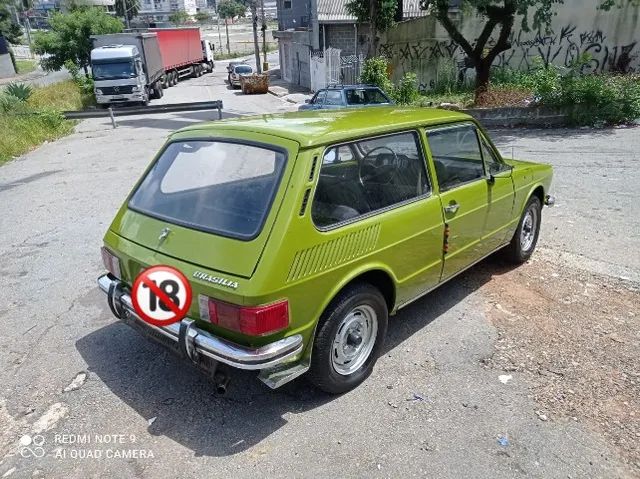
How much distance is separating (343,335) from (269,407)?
681mm

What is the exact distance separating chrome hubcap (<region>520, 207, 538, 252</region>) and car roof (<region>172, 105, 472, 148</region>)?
5.47 ft

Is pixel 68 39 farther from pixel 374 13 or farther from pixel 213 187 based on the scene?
pixel 213 187

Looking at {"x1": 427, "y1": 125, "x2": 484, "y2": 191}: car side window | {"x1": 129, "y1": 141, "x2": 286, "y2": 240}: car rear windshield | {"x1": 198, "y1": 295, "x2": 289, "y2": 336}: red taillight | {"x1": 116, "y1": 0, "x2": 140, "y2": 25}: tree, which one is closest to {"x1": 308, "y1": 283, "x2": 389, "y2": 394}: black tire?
{"x1": 198, "y1": 295, "x2": 289, "y2": 336}: red taillight

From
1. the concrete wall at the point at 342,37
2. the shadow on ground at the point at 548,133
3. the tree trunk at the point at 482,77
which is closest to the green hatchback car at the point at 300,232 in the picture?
the shadow on ground at the point at 548,133

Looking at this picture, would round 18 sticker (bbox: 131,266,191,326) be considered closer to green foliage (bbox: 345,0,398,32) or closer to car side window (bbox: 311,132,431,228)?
car side window (bbox: 311,132,431,228)

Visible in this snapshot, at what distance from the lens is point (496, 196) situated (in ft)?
13.8

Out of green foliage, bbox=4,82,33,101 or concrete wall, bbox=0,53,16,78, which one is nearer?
green foliage, bbox=4,82,33,101

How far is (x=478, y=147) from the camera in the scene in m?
4.18

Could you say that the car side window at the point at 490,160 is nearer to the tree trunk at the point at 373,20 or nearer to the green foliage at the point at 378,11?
the tree trunk at the point at 373,20

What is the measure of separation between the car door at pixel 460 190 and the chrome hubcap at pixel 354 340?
0.91 m

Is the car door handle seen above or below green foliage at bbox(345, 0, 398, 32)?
below

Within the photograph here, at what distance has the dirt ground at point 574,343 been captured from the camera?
2.96 metres

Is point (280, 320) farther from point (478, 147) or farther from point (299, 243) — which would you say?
point (478, 147)

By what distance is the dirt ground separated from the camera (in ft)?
9.72
